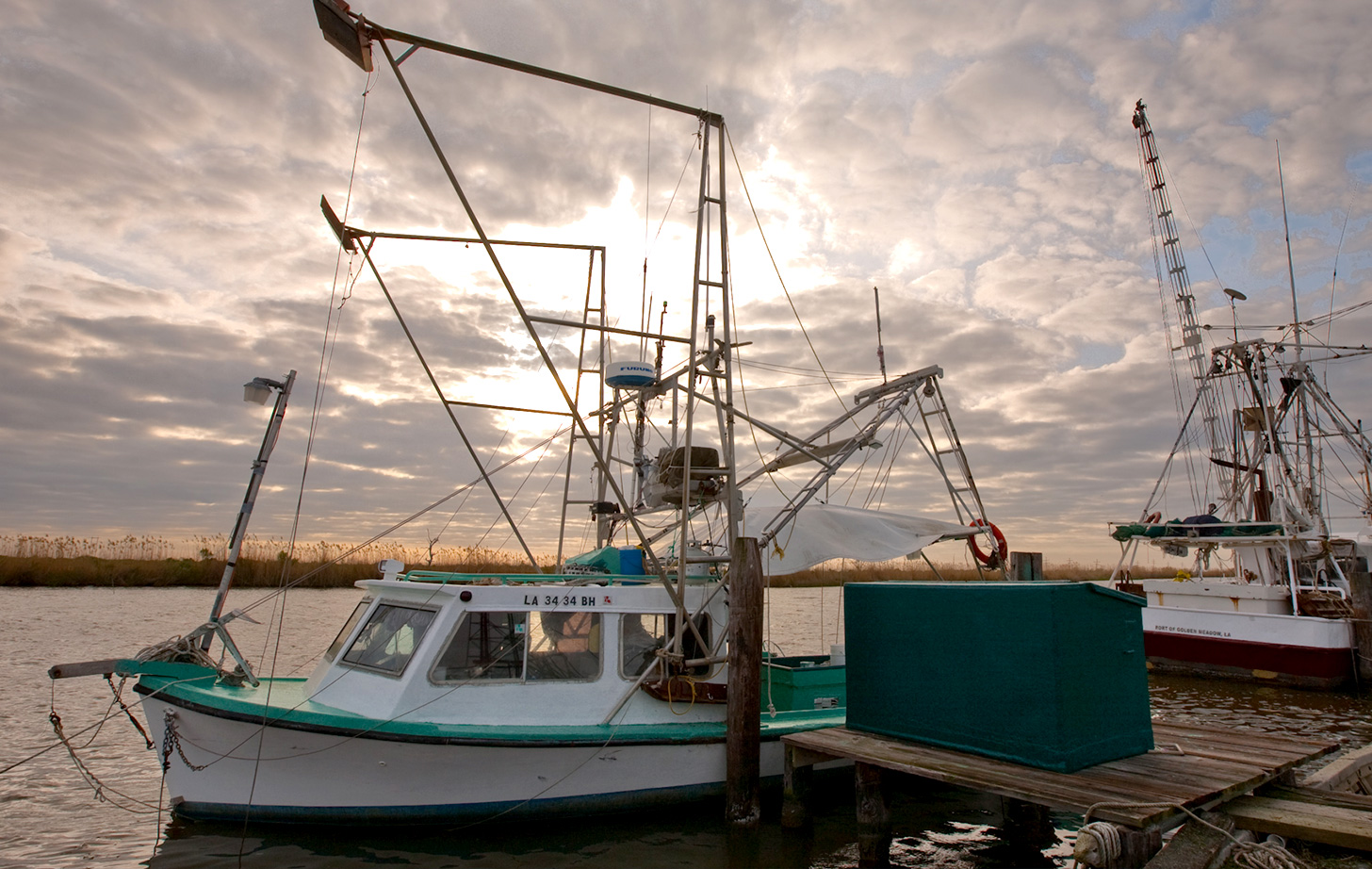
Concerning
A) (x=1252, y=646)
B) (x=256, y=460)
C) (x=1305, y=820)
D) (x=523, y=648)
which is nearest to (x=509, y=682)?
(x=523, y=648)

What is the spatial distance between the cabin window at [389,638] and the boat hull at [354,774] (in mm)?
1030

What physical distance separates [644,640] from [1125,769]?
5.26m

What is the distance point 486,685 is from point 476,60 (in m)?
7.01

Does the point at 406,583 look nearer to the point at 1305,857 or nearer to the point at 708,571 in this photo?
the point at 708,571

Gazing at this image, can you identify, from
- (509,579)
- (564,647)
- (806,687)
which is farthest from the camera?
(806,687)

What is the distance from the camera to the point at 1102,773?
7121 mm

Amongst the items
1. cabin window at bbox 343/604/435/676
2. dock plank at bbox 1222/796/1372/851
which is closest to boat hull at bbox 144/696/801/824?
cabin window at bbox 343/604/435/676

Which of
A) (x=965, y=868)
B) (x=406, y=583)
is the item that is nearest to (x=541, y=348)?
(x=406, y=583)

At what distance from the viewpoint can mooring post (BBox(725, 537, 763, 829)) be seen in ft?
29.2

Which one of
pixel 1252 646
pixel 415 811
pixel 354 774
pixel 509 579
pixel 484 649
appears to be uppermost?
pixel 509 579

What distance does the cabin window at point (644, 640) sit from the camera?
9.40 meters

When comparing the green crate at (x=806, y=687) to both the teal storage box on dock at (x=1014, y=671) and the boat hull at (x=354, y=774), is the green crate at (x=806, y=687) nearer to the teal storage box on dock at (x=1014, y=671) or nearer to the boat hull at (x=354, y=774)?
the teal storage box on dock at (x=1014, y=671)

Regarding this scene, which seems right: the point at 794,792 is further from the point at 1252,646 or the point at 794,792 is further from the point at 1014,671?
the point at 1252,646

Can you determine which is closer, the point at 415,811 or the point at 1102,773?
the point at 1102,773
